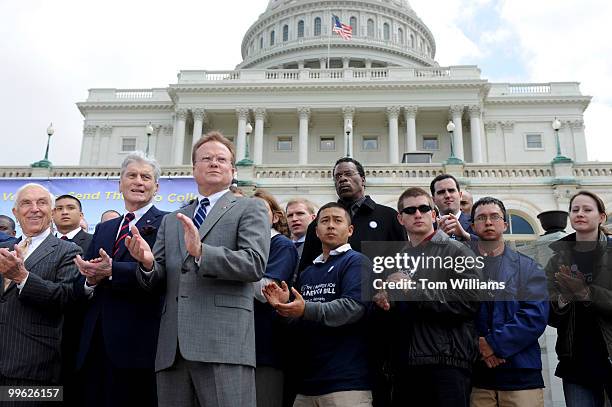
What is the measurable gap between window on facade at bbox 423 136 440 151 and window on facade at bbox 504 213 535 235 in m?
27.5

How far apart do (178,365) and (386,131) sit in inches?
2003

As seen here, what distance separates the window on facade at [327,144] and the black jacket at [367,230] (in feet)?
156

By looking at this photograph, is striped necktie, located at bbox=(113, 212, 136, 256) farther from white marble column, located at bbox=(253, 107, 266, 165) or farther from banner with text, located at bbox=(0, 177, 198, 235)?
white marble column, located at bbox=(253, 107, 266, 165)

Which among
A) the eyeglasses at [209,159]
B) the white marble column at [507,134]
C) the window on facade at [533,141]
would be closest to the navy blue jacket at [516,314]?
the eyeglasses at [209,159]

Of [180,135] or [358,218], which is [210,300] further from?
[180,135]

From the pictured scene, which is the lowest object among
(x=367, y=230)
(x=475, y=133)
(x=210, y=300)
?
(x=210, y=300)

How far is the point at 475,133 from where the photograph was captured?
49219mm

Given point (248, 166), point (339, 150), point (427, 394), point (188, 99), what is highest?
point (188, 99)

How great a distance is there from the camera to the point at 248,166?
26.8 meters

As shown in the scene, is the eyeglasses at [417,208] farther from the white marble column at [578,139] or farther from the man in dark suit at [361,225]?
the white marble column at [578,139]

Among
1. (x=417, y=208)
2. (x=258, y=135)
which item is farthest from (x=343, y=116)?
(x=417, y=208)

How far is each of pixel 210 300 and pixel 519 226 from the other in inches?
943

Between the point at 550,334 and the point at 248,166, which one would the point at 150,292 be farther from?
the point at 248,166

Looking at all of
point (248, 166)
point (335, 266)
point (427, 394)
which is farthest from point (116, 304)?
point (248, 166)
